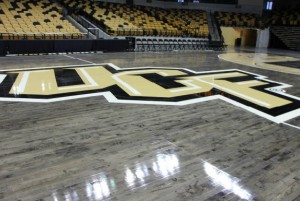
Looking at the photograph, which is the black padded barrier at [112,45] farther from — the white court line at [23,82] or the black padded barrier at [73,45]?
the white court line at [23,82]

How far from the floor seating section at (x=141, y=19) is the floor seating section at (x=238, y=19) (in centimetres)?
153

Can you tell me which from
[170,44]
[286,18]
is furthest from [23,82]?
[286,18]

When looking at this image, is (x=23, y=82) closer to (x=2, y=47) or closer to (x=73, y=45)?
(x=2, y=47)

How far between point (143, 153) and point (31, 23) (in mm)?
11271

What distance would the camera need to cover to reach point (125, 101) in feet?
17.3

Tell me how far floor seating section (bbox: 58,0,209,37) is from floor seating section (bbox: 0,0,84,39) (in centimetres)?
211

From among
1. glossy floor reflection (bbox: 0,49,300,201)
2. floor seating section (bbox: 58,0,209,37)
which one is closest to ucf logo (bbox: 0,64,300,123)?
glossy floor reflection (bbox: 0,49,300,201)

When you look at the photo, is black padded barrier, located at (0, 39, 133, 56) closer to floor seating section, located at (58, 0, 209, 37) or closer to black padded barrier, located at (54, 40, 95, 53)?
black padded barrier, located at (54, 40, 95, 53)

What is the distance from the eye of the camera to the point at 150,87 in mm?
6430

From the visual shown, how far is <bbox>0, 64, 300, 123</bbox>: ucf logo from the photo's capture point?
5.37 meters

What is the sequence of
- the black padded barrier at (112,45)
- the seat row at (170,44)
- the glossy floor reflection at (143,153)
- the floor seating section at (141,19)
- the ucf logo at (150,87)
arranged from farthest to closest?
the floor seating section at (141,19) → the seat row at (170,44) → the black padded barrier at (112,45) → the ucf logo at (150,87) → the glossy floor reflection at (143,153)

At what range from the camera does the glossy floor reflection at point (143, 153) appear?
2539 mm

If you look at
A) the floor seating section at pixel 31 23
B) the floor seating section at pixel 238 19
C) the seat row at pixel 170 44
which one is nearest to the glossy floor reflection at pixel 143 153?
the floor seating section at pixel 31 23

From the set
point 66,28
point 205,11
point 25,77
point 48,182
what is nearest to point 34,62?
point 25,77
